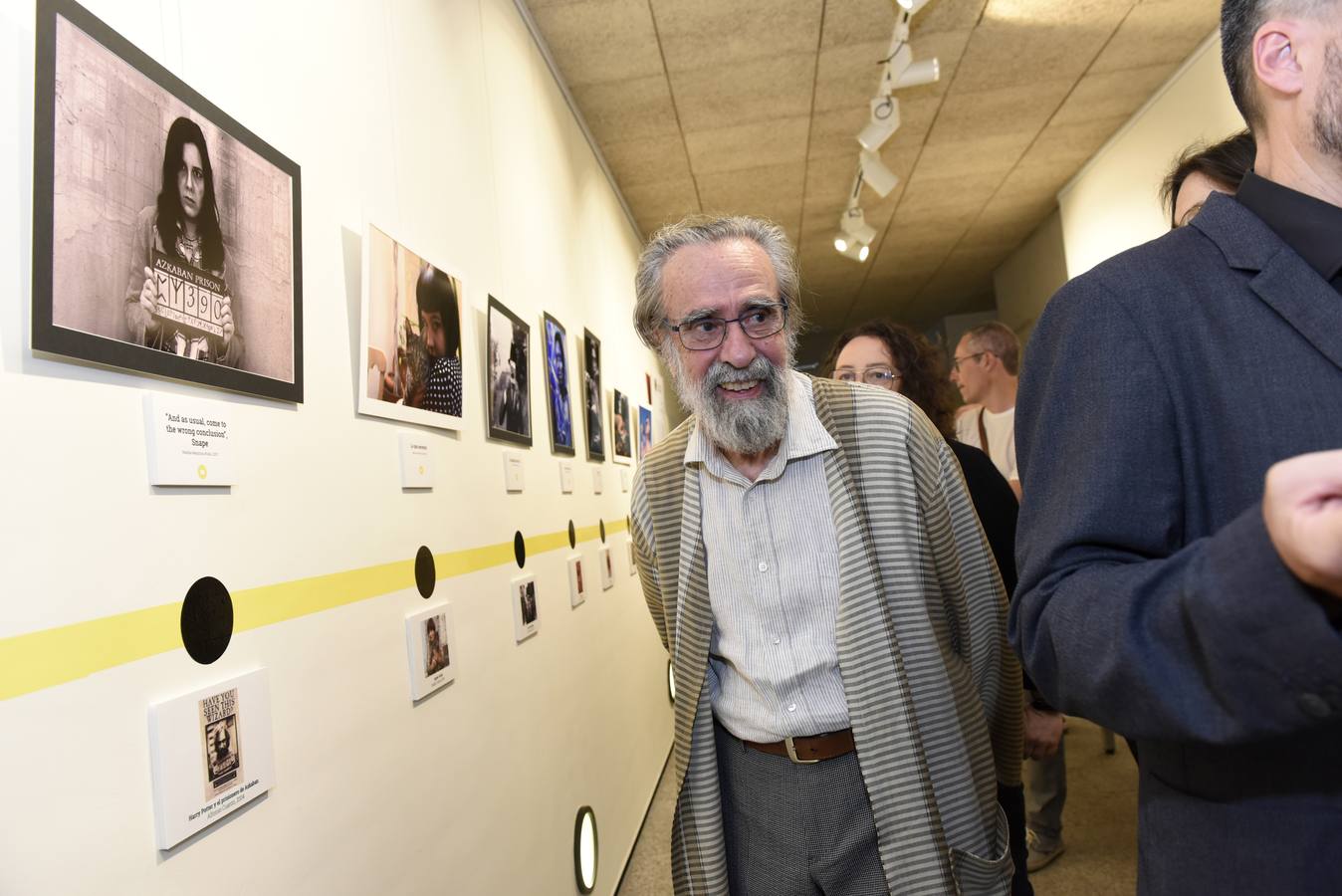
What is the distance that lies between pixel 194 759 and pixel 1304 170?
4.90ft

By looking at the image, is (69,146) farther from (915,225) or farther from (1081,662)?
(915,225)

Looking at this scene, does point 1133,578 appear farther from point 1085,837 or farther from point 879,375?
point 1085,837

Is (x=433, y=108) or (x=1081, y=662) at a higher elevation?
(x=433, y=108)

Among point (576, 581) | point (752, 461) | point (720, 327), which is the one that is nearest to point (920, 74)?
point (576, 581)

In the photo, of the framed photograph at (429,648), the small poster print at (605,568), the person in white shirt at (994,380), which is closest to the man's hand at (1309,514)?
the framed photograph at (429,648)

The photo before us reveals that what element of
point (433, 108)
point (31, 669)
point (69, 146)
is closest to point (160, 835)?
point (31, 669)

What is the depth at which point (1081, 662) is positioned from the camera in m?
0.70

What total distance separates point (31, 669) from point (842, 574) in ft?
4.03

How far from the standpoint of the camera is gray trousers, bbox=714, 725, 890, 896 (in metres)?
1.52

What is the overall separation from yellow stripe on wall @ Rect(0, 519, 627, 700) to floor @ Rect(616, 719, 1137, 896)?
99.4 inches

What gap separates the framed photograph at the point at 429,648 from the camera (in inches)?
71.5

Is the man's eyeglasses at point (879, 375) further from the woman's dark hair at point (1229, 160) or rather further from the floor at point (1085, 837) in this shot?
the floor at point (1085, 837)

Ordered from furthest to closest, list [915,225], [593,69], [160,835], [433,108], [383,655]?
[915,225] < [593,69] < [433,108] < [383,655] < [160,835]

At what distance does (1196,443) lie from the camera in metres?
0.79
